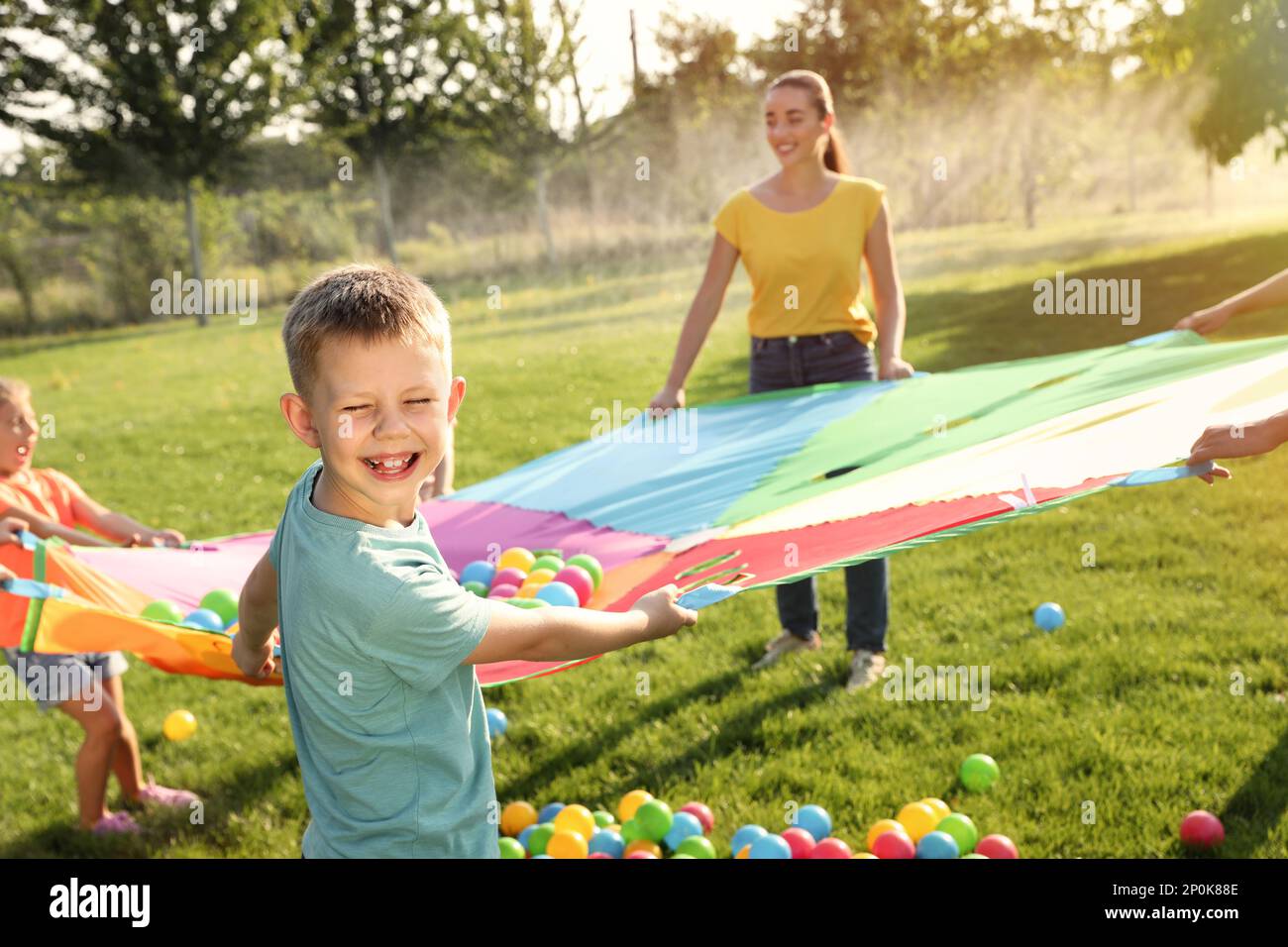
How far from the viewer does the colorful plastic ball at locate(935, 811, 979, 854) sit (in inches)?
115

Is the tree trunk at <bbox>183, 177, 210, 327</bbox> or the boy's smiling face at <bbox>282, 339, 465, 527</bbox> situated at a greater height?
the tree trunk at <bbox>183, 177, 210, 327</bbox>

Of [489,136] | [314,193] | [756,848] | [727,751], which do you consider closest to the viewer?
[756,848]

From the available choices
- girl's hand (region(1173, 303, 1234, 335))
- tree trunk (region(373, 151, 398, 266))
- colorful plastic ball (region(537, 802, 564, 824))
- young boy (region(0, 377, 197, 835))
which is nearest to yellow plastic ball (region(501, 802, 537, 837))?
colorful plastic ball (region(537, 802, 564, 824))

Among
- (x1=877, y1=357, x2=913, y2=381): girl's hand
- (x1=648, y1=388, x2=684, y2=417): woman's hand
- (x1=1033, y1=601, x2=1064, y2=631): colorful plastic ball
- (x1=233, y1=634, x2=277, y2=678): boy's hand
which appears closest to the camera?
(x1=233, y1=634, x2=277, y2=678): boy's hand

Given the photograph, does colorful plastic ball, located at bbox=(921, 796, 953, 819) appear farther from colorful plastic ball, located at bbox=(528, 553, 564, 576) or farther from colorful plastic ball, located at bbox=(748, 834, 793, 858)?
colorful plastic ball, located at bbox=(528, 553, 564, 576)

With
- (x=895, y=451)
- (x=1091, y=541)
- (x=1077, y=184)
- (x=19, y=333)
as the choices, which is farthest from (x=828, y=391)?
(x=1077, y=184)

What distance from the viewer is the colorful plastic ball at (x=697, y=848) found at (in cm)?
296

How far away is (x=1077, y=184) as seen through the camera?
86.5 feet

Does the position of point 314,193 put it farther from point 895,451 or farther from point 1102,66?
point 895,451

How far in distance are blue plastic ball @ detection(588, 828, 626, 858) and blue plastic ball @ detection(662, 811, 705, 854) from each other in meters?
0.12

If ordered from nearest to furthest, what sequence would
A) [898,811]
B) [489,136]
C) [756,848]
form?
1. [756,848]
2. [898,811]
3. [489,136]

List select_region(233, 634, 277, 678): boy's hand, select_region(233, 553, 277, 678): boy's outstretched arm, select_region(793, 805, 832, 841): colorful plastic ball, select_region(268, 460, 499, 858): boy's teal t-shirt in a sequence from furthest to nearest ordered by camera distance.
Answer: select_region(793, 805, 832, 841): colorful plastic ball → select_region(233, 634, 277, 678): boy's hand → select_region(233, 553, 277, 678): boy's outstretched arm → select_region(268, 460, 499, 858): boy's teal t-shirt

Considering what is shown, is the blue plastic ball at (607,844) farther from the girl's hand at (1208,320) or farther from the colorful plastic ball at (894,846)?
the girl's hand at (1208,320)
